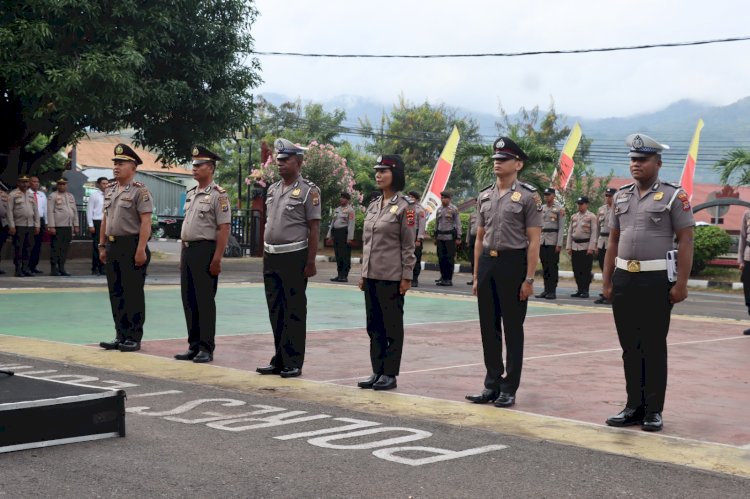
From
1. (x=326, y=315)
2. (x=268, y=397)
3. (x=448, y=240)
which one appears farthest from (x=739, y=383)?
(x=448, y=240)

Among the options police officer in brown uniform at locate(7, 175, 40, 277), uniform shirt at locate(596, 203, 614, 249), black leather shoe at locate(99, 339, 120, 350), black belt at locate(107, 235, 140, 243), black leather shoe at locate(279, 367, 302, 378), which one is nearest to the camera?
black leather shoe at locate(279, 367, 302, 378)

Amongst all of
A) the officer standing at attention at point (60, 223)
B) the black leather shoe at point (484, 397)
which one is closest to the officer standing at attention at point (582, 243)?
the officer standing at attention at point (60, 223)

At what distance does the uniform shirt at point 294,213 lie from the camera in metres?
9.34

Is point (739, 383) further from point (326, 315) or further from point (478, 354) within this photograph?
point (326, 315)

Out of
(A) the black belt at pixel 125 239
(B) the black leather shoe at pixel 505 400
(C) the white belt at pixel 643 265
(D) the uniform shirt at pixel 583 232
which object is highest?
(D) the uniform shirt at pixel 583 232

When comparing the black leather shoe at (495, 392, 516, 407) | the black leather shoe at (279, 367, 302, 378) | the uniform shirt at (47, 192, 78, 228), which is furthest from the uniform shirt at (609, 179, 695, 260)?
the uniform shirt at (47, 192, 78, 228)

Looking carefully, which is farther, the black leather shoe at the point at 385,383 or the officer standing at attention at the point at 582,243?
the officer standing at attention at the point at 582,243

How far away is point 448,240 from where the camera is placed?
23.6 m

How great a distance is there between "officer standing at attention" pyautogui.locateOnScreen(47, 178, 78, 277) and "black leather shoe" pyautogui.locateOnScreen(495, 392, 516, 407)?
15797 mm

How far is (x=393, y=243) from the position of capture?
8.73 metres

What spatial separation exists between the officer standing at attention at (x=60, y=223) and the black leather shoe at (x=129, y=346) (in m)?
11.9

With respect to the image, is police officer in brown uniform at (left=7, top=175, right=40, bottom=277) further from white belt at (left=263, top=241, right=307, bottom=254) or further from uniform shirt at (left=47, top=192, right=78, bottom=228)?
white belt at (left=263, top=241, right=307, bottom=254)

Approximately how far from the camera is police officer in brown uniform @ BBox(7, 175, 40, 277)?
21.5 m

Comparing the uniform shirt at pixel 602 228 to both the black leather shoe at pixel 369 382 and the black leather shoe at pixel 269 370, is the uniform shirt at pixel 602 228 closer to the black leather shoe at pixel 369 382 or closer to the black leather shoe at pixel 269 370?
the black leather shoe at pixel 269 370
